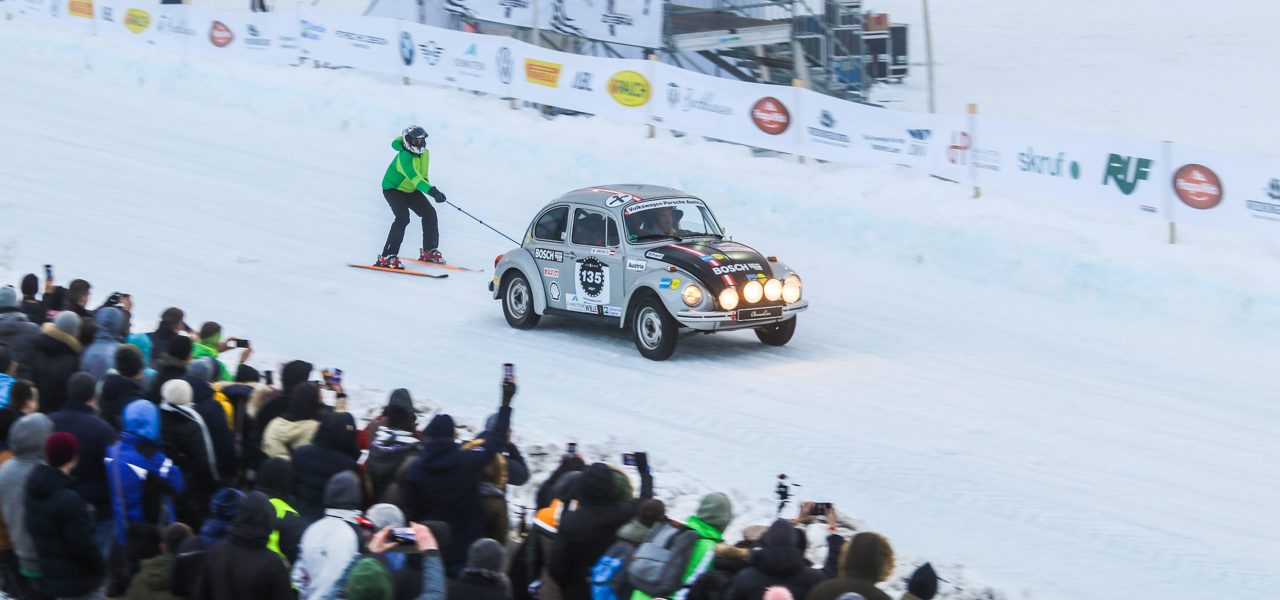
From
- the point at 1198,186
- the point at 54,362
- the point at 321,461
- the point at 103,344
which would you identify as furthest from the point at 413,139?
the point at 321,461

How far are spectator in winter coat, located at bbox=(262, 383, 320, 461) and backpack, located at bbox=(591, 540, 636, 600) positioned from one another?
208cm

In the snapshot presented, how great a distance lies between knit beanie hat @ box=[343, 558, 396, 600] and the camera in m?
5.87

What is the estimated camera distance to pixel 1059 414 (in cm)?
1215

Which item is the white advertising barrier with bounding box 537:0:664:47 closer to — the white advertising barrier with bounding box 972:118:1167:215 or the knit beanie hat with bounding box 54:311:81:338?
the white advertising barrier with bounding box 972:118:1167:215

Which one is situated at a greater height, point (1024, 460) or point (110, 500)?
point (110, 500)

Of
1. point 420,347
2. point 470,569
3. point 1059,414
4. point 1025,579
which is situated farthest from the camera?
point 420,347

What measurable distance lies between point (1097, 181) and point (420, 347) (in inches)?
335

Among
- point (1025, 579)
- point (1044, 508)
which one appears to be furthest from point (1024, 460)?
point (1025, 579)

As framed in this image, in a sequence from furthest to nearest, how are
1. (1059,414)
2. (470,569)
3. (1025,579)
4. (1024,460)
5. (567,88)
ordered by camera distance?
(567,88) < (1059,414) < (1024,460) < (1025,579) < (470,569)

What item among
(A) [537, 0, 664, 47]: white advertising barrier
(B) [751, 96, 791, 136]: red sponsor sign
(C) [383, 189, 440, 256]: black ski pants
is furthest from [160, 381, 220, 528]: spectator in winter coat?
(A) [537, 0, 664, 47]: white advertising barrier

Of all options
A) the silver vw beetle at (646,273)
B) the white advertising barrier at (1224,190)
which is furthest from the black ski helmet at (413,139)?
the white advertising barrier at (1224,190)

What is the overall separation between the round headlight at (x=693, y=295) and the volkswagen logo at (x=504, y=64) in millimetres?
12548

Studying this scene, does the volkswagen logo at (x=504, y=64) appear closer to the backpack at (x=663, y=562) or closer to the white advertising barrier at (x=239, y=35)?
the white advertising barrier at (x=239, y=35)

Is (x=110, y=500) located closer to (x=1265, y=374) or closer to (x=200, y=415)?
(x=200, y=415)
